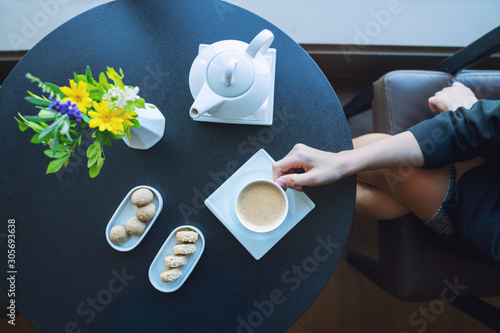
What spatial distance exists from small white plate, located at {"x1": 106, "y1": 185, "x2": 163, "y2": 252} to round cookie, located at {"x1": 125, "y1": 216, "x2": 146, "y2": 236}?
0.04 feet

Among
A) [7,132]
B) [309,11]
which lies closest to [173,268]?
[7,132]

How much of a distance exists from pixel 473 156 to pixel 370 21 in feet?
2.68

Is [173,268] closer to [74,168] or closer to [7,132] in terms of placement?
[74,168]

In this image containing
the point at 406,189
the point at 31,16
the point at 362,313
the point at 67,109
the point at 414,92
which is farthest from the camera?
the point at 362,313

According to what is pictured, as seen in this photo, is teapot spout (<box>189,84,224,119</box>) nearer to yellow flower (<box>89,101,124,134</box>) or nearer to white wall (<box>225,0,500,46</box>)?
yellow flower (<box>89,101,124,134</box>)

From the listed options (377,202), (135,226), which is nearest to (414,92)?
(377,202)

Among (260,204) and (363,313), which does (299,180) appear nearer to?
(260,204)

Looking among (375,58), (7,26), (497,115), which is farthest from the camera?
(375,58)

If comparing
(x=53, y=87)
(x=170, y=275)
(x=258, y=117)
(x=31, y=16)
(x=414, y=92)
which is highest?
(x=31, y=16)

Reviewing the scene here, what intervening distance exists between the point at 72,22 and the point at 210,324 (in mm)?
919

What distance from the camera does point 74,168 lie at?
803mm

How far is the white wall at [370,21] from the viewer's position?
4.31 feet

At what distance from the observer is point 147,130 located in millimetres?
743

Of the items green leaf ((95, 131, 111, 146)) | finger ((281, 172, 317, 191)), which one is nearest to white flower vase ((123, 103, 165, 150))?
green leaf ((95, 131, 111, 146))
